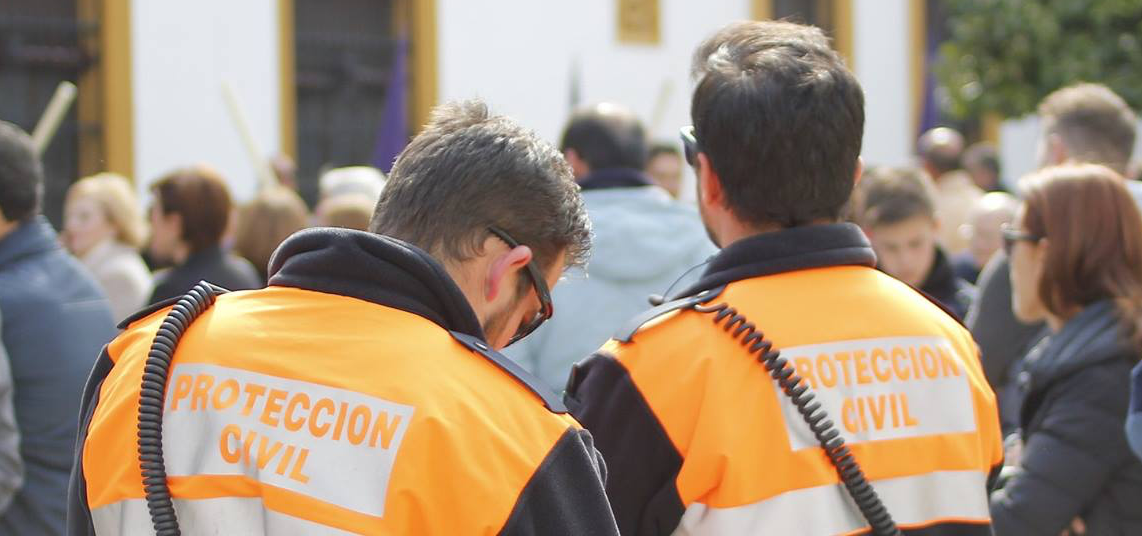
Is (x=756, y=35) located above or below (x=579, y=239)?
above

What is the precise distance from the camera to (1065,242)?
3.42 meters

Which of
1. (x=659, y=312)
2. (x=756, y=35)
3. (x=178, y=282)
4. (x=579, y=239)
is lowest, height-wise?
(x=178, y=282)

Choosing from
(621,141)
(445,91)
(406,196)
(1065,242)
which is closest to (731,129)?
(406,196)

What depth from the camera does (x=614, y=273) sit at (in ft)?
12.5

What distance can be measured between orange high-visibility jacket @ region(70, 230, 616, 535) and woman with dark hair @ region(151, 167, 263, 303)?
10.5 feet

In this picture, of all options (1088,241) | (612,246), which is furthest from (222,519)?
(1088,241)

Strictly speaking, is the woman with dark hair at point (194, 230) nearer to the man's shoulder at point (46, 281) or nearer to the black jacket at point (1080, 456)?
the man's shoulder at point (46, 281)

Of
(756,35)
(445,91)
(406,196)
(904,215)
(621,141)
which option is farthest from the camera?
(445,91)

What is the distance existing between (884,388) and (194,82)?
914 cm

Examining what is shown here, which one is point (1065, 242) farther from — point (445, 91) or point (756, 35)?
point (445, 91)

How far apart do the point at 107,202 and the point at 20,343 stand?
282 centimetres

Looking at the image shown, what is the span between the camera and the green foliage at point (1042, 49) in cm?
1177

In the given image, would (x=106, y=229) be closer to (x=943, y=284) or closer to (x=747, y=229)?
(x=943, y=284)

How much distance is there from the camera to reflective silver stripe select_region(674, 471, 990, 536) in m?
2.12
